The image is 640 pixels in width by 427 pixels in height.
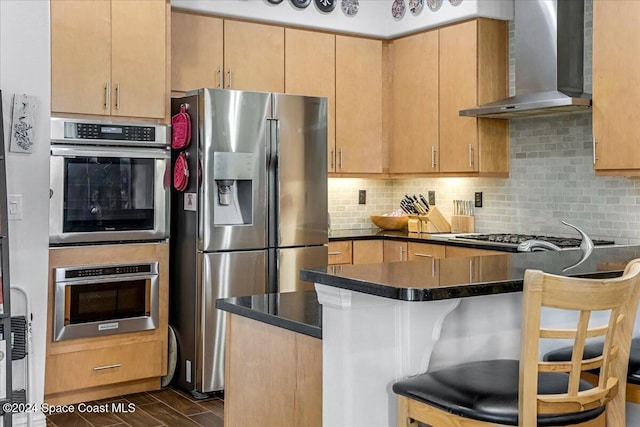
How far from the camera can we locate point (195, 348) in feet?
14.9

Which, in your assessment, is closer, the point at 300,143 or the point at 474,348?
the point at 474,348

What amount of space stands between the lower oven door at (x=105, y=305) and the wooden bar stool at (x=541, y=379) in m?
A: 2.76

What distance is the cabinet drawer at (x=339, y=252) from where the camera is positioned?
533 cm

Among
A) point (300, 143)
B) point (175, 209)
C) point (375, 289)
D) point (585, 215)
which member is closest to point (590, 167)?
point (585, 215)

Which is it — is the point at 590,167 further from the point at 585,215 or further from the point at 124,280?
the point at 124,280

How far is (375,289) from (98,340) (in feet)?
9.63

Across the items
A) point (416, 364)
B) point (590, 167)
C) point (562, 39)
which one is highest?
point (562, 39)

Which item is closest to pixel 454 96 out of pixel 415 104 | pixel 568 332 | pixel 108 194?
pixel 415 104

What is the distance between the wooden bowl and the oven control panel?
1991mm

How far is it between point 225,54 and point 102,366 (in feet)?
7.32

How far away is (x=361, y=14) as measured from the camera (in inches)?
228

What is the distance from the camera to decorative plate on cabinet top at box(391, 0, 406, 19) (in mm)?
5793

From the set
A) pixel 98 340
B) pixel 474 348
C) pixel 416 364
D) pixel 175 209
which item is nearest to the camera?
pixel 416 364

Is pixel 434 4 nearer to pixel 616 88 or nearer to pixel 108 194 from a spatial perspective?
pixel 616 88
